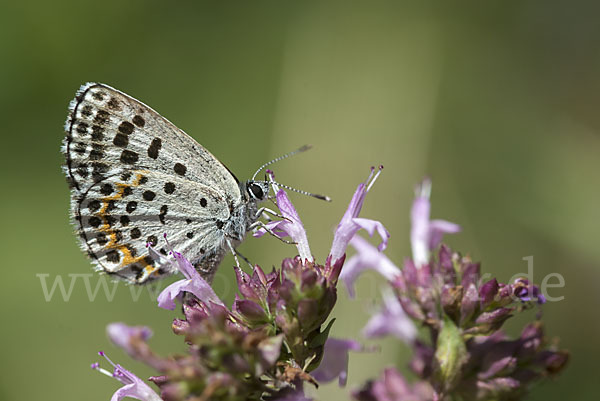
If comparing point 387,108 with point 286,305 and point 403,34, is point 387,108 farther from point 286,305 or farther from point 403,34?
point 286,305

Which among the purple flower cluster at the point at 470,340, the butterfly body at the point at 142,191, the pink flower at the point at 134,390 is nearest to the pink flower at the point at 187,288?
the pink flower at the point at 134,390

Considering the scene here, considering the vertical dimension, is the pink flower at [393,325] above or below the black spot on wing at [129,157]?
below

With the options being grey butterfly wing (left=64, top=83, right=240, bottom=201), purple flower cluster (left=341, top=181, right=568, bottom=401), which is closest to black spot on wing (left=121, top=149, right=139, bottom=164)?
grey butterfly wing (left=64, top=83, right=240, bottom=201)

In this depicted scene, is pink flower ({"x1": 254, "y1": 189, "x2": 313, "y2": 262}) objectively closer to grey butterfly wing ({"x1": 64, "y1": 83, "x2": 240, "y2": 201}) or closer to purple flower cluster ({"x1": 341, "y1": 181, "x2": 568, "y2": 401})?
purple flower cluster ({"x1": 341, "y1": 181, "x2": 568, "y2": 401})

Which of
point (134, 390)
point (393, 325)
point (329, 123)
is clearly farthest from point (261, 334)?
point (329, 123)

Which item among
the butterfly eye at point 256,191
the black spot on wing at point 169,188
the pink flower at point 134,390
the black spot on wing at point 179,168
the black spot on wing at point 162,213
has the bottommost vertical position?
the pink flower at point 134,390

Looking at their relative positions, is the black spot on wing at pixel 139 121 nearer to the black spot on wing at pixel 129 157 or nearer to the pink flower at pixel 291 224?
the black spot on wing at pixel 129 157

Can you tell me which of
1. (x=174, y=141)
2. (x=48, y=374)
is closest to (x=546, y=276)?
(x=174, y=141)

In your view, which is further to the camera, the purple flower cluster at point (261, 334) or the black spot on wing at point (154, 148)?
the black spot on wing at point (154, 148)
